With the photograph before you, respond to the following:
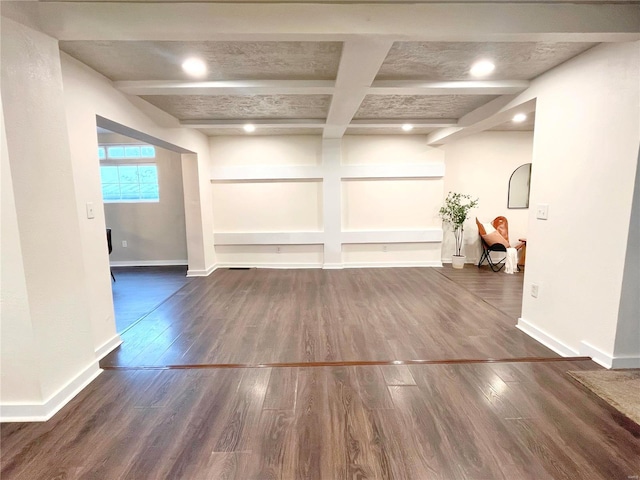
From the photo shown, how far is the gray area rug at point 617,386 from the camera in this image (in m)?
1.73

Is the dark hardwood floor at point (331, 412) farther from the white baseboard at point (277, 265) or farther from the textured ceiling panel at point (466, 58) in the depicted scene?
the white baseboard at point (277, 265)

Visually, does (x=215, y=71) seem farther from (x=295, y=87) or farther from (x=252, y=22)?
(x=252, y=22)

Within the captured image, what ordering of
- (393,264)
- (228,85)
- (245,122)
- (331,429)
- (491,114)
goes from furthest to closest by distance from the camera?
1. (393,264)
2. (245,122)
3. (491,114)
4. (228,85)
5. (331,429)

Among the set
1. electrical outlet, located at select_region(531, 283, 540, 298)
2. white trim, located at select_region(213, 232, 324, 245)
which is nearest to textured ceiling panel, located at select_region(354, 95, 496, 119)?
electrical outlet, located at select_region(531, 283, 540, 298)

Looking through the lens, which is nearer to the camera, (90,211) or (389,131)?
(90,211)

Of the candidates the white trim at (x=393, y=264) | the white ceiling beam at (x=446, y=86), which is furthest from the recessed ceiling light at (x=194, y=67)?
the white trim at (x=393, y=264)

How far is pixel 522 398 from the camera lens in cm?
184

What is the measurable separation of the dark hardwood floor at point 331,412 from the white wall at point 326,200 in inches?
99.8

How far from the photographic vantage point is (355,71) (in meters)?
2.24

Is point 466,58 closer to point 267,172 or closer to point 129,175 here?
point 267,172

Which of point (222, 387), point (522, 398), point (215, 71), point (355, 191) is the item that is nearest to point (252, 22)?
point (215, 71)

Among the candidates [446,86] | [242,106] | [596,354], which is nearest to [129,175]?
[242,106]

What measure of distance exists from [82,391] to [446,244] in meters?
5.59

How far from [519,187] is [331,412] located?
5.60 meters
